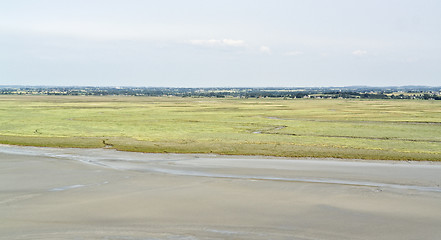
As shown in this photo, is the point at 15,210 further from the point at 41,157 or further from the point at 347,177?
the point at 347,177

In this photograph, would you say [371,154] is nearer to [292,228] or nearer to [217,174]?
[217,174]

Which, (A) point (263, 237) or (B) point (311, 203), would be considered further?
(B) point (311, 203)

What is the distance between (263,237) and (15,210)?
429 inches

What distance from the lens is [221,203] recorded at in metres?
19.5

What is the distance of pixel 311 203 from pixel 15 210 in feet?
43.6

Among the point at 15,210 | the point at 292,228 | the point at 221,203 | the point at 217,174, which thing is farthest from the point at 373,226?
the point at 15,210

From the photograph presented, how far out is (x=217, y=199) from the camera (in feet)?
66.3

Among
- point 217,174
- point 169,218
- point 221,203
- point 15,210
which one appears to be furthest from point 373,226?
point 15,210

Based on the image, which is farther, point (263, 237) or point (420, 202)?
point (420, 202)

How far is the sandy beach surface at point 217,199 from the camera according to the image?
51.5 feet

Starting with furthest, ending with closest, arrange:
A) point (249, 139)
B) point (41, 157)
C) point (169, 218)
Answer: point (249, 139) → point (41, 157) → point (169, 218)

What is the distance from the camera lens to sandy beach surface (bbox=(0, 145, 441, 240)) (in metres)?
15.7

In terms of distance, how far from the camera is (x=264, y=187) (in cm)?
2255

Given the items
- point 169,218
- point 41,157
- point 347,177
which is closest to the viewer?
point 169,218
